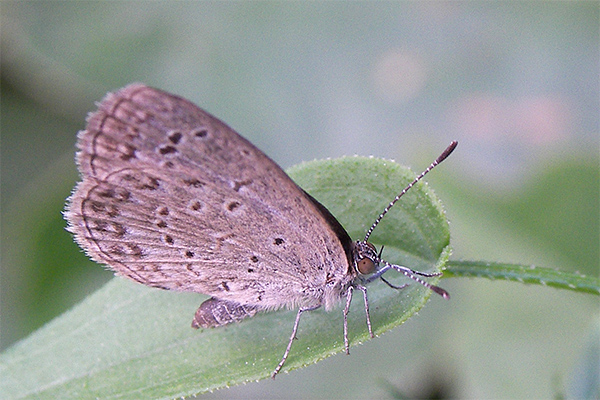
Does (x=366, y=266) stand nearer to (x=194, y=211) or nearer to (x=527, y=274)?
(x=527, y=274)

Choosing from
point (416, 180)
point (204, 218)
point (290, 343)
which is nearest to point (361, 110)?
point (204, 218)

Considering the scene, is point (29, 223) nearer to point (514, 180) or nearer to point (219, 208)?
point (219, 208)

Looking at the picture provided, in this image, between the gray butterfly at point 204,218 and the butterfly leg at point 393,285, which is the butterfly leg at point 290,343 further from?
the butterfly leg at point 393,285

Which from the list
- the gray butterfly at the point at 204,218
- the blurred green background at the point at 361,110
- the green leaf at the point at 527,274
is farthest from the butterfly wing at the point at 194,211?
the blurred green background at the point at 361,110

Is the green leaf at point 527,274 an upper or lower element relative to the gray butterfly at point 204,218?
upper

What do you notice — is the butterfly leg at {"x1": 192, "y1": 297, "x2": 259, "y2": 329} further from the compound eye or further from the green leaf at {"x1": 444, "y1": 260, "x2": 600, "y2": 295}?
the green leaf at {"x1": 444, "y1": 260, "x2": 600, "y2": 295}

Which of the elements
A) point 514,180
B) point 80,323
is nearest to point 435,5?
point 514,180
